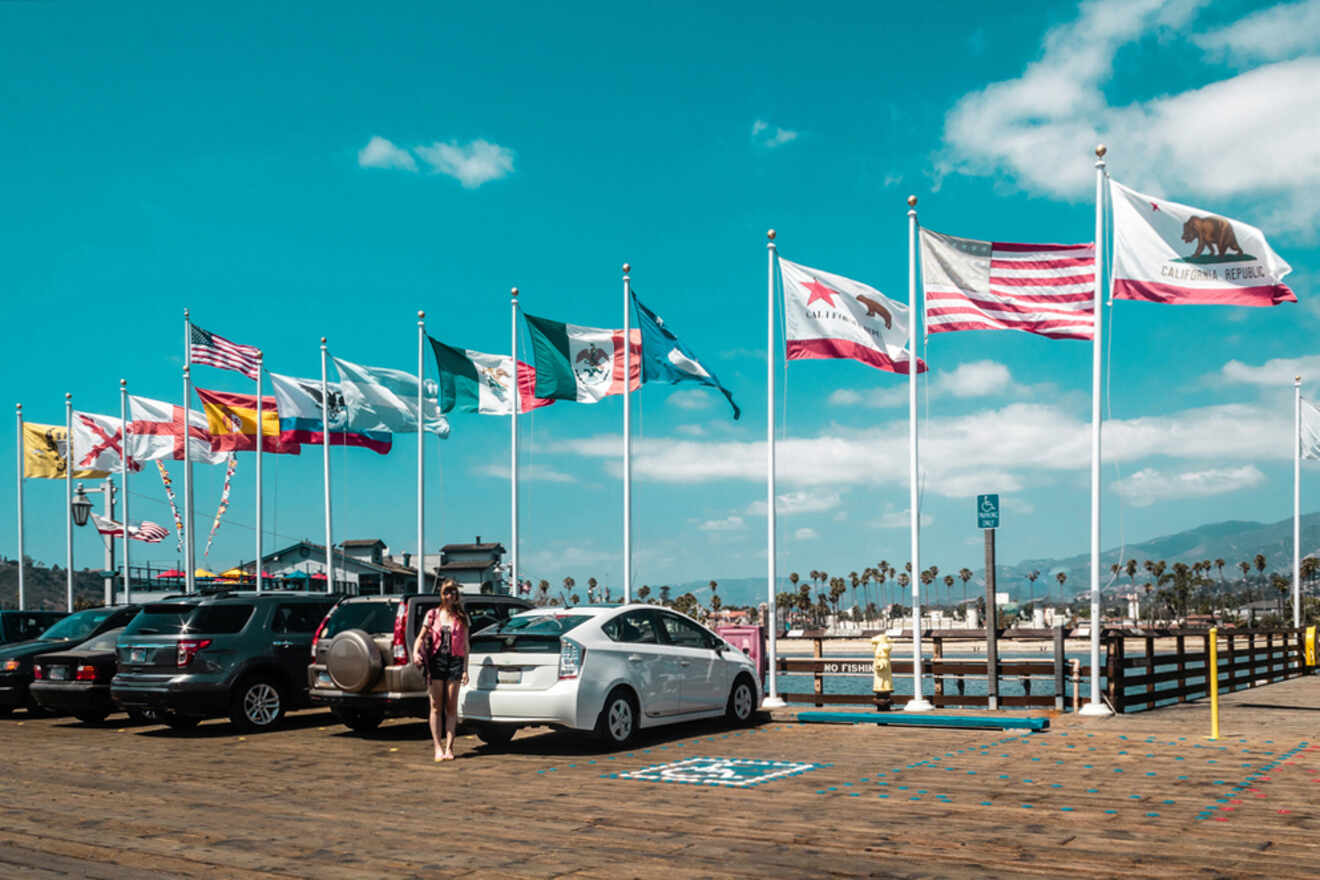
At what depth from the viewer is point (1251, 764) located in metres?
10.7

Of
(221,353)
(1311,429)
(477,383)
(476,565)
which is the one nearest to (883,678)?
(477,383)

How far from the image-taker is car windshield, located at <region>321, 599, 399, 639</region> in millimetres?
13969

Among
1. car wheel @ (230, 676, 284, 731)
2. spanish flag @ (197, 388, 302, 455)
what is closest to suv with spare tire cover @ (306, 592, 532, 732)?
car wheel @ (230, 676, 284, 731)

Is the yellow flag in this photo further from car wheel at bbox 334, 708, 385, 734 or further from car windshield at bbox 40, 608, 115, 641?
car wheel at bbox 334, 708, 385, 734

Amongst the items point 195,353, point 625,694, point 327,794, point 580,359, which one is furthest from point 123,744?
point 195,353

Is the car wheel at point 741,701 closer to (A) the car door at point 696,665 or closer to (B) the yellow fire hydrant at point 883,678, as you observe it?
(A) the car door at point 696,665

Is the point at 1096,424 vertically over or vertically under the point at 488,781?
over

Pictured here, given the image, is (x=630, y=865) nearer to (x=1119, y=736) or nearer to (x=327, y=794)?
(x=327, y=794)

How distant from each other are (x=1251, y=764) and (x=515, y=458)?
58.7ft

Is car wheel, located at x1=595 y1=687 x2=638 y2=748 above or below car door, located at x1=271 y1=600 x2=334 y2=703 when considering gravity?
below

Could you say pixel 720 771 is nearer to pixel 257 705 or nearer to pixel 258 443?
pixel 257 705

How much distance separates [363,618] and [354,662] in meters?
0.83

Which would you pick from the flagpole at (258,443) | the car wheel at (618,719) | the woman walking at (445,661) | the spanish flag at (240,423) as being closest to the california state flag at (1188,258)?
the car wheel at (618,719)

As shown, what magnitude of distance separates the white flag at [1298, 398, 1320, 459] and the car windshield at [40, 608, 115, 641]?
33767 mm
